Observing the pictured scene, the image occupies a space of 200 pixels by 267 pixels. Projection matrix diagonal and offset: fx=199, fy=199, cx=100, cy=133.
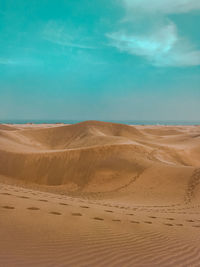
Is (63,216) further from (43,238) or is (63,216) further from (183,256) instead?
(183,256)

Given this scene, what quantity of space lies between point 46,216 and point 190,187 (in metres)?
9.21

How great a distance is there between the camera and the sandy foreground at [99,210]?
11.2 feet

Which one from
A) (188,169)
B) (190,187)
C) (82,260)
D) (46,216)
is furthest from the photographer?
(188,169)

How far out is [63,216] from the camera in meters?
4.82

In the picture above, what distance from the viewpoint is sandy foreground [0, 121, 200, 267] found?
3410mm

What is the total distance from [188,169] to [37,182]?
10742 mm

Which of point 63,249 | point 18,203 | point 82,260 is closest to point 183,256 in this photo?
point 82,260

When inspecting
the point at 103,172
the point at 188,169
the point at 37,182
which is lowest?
the point at 37,182

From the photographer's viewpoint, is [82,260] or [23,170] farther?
[23,170]

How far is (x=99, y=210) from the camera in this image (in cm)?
625

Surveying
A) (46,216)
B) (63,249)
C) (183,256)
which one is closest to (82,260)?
(63,249)

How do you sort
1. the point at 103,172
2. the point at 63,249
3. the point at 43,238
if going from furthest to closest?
1. the point at 103,172
2. the point at 43,238
3. the point at 63,249

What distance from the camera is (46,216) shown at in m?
4.55

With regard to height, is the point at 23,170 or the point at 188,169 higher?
the point at 188,169
